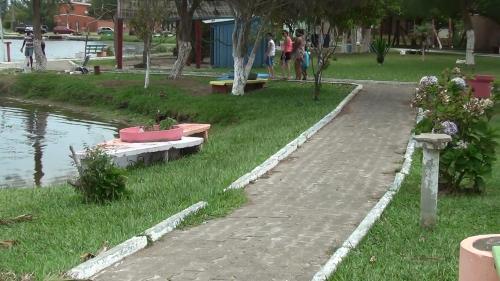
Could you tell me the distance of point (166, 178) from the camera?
9438 millimetres

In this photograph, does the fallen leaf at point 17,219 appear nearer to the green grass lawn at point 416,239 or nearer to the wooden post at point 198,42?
the green grass lawn at point 416,239

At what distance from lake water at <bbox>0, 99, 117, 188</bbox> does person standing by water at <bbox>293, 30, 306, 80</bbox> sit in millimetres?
7147

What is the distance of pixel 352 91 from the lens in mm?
19859

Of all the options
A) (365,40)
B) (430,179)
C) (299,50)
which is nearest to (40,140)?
(299,50)

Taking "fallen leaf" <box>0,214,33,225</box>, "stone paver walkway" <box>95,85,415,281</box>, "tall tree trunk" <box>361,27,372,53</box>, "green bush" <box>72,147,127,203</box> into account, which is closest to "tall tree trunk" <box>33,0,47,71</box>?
"stone paver walkway" <box>95,85,415,281</box>

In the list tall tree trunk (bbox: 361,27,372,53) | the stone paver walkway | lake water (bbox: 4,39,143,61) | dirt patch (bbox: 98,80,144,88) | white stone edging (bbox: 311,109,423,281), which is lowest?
the stone paver walkway

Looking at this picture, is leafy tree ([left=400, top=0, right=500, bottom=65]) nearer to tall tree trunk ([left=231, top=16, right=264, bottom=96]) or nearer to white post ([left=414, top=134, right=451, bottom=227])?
tall tree trunk ([left=231, top=16, right=264, bottom=96])

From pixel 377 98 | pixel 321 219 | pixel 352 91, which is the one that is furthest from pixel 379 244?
pixel 352 91

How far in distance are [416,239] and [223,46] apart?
26.7 meters

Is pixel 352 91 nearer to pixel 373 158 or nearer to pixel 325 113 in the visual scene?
pixel 325 113

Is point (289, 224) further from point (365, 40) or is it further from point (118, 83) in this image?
point (365, 40)

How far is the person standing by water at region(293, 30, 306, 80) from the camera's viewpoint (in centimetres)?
2262

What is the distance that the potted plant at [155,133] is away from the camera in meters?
11.6

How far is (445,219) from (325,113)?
338 inches
